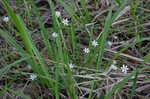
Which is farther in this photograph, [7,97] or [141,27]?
[141,27]

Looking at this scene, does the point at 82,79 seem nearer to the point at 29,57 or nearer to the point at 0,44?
the point at 29,57

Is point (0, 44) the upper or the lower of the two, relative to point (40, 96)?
upper

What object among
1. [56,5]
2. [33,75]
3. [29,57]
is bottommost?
[33,75]

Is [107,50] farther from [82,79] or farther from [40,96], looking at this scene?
[40,96]

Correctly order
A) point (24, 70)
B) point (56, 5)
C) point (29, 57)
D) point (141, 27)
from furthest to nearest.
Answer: point (56, 5)
point (141, 27)
point (24, 70)
point (29, 57)

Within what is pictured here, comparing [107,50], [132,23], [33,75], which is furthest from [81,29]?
[33,75]

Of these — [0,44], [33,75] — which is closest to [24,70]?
[33,75]

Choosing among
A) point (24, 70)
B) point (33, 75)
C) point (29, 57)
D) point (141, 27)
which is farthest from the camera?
point (141, 27)

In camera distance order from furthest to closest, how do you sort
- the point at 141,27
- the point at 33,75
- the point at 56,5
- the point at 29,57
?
the point at 56,5 < the point at 141,27 < the point at 33,75 < the point at 29,57

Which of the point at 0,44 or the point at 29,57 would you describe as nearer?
the point at 29,57
